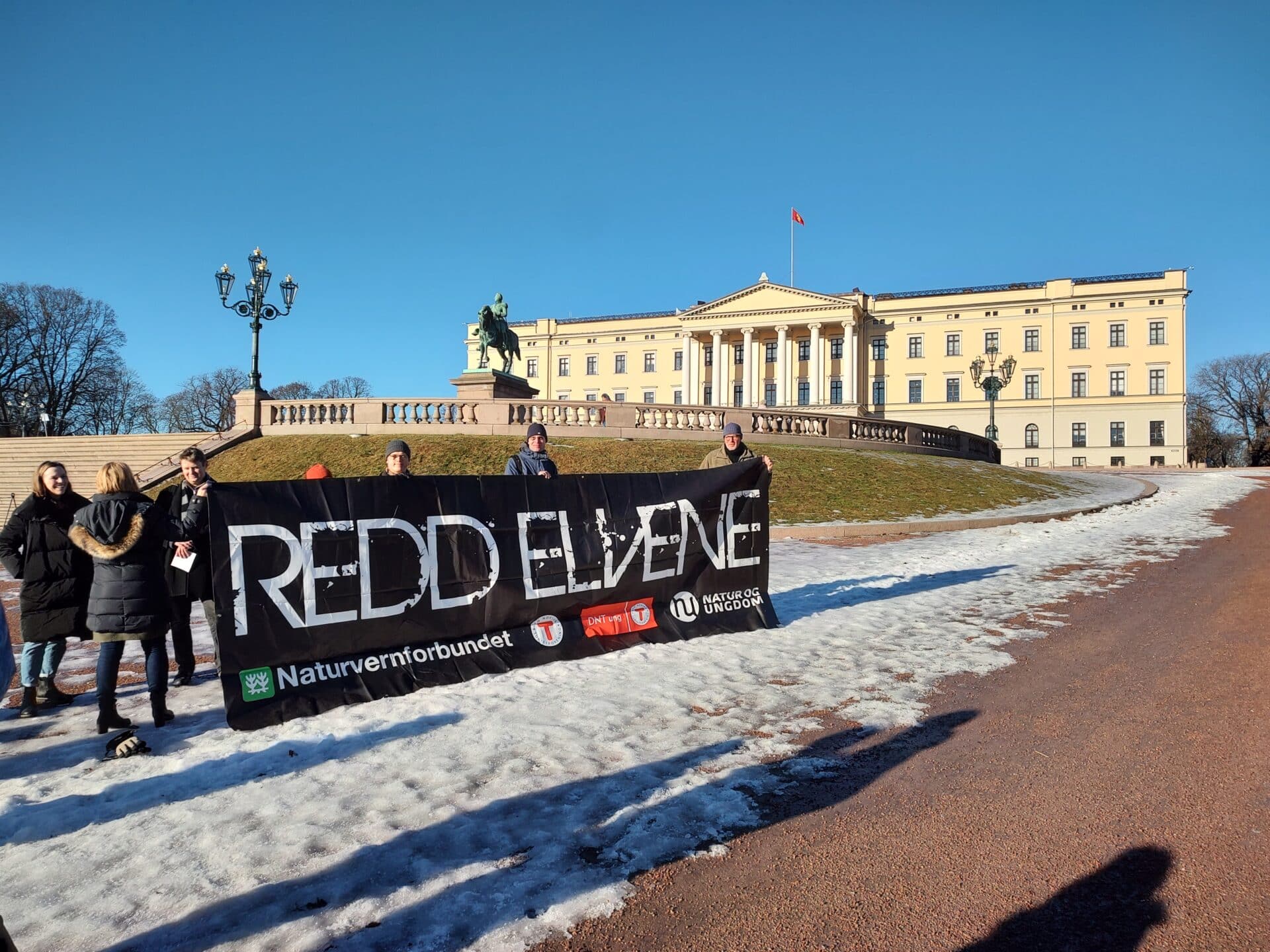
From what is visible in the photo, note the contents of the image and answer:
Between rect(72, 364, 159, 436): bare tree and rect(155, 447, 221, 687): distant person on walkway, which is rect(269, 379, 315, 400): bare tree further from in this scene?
rect(155, 447, 221, 687): distant person on walkway

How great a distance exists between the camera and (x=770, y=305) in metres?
81.6

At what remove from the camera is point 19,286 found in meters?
60.9

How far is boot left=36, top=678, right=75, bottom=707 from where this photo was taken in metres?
5.79

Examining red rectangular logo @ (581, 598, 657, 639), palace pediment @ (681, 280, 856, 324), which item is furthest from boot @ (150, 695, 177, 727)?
palace pediment @ (681, 280, 856, 324)

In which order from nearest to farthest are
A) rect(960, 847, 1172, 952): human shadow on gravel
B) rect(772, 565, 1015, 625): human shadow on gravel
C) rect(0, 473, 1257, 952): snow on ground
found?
rect(960, 847, 1172, 952): human shadow on gravel, rect(0, 473, 1257, 952): snow on ground, rect(772, 565, 1015, 625): human shadow on gravel

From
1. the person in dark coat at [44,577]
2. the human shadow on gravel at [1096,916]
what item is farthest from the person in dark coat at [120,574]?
the human shadow on gravel at [1096,916]

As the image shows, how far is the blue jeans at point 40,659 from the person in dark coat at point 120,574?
1.01 m

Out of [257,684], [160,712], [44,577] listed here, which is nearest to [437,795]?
[257,684]

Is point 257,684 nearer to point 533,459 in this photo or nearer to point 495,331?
point 533,459

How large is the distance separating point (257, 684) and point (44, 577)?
1.87 meters

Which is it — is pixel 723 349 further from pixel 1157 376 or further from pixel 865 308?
pixel 1157 376

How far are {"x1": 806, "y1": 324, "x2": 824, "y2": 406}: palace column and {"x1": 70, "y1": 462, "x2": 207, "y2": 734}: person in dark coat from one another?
7774 centimetres

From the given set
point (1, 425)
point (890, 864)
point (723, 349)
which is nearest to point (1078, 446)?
point (723, 349)

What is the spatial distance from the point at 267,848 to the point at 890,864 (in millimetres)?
2920
